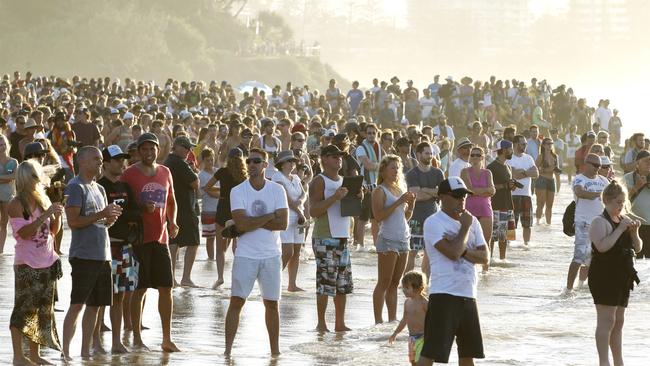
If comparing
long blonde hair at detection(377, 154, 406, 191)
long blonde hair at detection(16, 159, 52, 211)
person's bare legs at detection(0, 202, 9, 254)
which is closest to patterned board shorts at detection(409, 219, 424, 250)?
long blonde hair at detection(377, 154, 406, 191)

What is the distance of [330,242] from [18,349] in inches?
147

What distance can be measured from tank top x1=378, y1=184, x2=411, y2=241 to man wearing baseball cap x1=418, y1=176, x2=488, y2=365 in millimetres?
4164

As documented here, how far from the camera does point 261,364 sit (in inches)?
495

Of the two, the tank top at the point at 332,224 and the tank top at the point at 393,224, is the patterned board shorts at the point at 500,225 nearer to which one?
the tank top at the point at 393,224

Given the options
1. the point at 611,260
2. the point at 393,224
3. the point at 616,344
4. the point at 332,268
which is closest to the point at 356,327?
the point at 332,268

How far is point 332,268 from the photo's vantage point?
1455 centimetres

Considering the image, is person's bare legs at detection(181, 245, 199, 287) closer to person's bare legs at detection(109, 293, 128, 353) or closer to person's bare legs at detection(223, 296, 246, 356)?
person's bare legs at detection(109, 293, 128, 353)

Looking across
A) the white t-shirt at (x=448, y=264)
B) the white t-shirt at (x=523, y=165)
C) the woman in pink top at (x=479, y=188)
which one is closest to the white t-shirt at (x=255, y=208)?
the white t-shirt at (x=448, y=264)

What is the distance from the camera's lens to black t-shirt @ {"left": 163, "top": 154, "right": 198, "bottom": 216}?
16.0 m

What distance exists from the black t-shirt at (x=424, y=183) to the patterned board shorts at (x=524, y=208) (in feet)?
19.6

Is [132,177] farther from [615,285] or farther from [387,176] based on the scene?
[615,285]

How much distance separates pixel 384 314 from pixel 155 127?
8.46 meters

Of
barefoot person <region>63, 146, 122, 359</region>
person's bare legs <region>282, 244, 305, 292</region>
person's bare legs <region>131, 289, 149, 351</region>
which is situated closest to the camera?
barefoot person <region>63, 146, 122, 359</region>

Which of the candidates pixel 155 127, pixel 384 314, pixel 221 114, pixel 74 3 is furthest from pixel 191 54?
pixel 384 314
